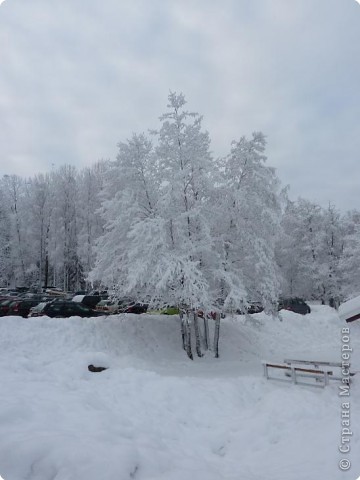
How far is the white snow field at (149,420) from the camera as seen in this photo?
4770mm

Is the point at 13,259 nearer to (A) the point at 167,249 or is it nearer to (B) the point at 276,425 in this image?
(A) the point at 167,249

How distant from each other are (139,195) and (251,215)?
479 centimetres

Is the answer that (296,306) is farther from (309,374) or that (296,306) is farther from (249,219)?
(309,374)

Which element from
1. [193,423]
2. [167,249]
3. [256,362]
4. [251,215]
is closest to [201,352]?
[256,362]

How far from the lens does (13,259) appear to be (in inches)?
1891

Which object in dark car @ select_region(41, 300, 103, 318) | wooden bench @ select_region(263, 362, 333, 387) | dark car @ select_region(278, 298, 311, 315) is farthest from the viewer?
dark car @ select_region(278, 298, 311, 315)

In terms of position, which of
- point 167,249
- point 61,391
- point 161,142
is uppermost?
point 161,142

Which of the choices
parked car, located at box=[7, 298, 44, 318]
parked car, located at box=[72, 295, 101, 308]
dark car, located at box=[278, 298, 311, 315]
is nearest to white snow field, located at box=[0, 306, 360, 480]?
parked car, located at box=[7, 298, 44, 318]

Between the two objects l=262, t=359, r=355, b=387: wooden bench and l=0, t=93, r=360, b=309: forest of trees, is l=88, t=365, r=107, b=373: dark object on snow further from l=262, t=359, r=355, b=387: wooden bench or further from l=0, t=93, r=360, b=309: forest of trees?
l=262, t=359, r=355, b=387: wooden bench

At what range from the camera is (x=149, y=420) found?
756cm

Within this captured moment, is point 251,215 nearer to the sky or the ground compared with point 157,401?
nearer to the sky

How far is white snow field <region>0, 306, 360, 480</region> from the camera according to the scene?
15.6ft

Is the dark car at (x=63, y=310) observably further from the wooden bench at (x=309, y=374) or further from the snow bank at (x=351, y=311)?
the snow bank at (x=351, y=311)

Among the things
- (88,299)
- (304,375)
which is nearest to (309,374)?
(304,375)
